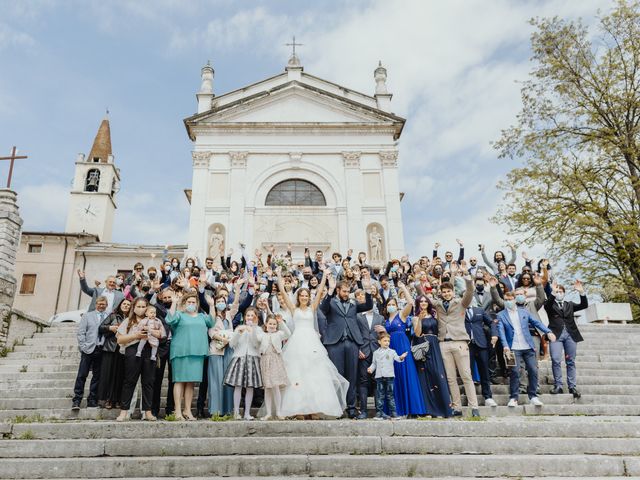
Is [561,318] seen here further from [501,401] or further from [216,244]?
[216,244]

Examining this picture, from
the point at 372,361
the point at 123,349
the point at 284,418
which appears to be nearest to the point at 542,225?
the point at 372,361

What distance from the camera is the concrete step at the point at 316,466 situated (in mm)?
4547

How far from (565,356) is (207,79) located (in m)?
23.2

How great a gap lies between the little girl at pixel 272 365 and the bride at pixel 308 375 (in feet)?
0.34

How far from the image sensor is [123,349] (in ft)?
22.2

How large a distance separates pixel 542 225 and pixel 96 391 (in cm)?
1594

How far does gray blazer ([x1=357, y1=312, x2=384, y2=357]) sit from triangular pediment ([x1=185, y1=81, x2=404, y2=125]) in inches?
692

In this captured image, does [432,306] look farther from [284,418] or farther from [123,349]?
[123,349]

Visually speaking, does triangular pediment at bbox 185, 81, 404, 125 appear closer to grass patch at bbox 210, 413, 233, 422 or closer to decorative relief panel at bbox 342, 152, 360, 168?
decorative relief panel at bbox 342, 152, 360, 168

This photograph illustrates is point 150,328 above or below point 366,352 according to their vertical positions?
above

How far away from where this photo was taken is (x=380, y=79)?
2525cm

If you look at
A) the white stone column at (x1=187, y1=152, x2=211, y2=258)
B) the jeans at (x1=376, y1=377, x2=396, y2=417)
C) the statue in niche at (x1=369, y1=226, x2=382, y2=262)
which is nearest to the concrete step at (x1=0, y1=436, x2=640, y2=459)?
the jeans at (x1=376, y1=377, x2=396, y2=417)

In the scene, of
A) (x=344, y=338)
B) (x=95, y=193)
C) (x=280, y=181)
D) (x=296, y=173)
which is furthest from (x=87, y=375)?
(x=95, y=193)

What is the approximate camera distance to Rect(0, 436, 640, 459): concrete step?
492 cm
